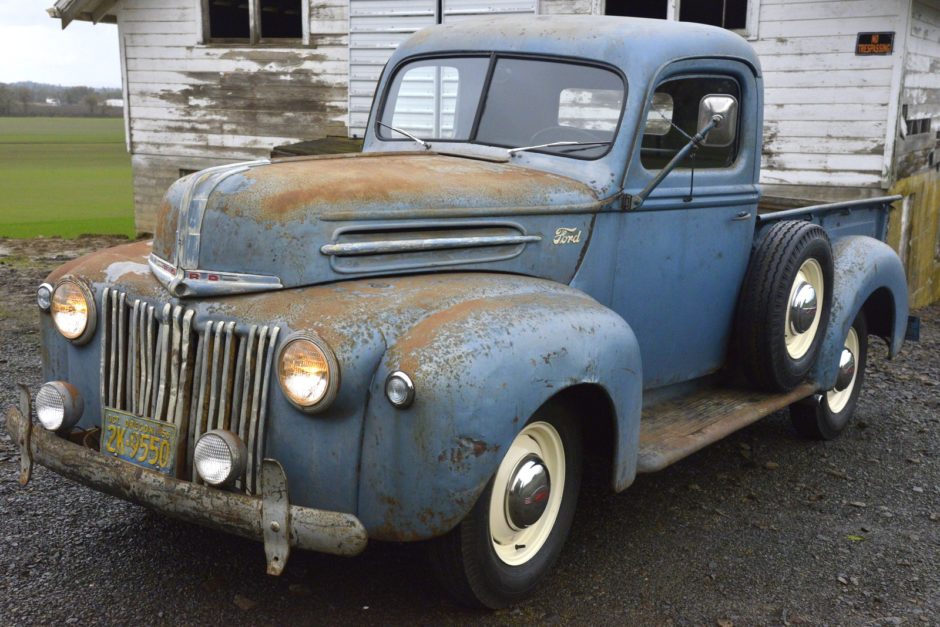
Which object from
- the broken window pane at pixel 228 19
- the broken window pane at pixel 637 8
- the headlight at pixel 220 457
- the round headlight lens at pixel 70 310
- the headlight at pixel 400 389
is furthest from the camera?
the broken window pane at pixel 228 19

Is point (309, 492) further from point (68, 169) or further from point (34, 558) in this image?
point (68, 169)

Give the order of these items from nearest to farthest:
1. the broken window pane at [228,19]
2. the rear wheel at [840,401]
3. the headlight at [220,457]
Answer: the headlight at [220,457] < the rear wheel at [840,401] < the broken window pane at [228,19]

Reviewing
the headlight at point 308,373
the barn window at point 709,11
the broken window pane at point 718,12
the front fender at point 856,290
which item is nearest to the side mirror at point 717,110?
the front fender at point 856,290

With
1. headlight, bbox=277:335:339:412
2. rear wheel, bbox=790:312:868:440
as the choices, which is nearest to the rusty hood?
headlight, bbox=277:335:339:412

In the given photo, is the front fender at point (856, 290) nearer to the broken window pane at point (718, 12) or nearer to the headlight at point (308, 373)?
the headlight at point (308, 373)

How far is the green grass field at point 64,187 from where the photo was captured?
14.4 metres

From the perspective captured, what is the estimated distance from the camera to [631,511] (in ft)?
13.9

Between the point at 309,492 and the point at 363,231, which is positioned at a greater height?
the point at 363,231

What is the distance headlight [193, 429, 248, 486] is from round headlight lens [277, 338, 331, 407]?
224 mm

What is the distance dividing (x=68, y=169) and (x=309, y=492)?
22.9 metres

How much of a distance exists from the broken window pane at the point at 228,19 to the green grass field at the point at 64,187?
10.1 feet

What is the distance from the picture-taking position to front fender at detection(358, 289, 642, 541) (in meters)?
2.78

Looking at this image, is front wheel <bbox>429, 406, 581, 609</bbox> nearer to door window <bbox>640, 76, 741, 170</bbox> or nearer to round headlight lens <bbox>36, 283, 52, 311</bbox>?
door window <bbox>640, 76, 741, 170</bbox>

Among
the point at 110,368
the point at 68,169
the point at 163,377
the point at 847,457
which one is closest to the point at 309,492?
the point at 163,377
